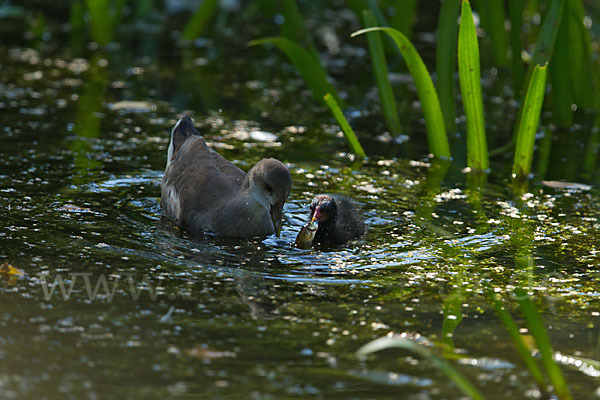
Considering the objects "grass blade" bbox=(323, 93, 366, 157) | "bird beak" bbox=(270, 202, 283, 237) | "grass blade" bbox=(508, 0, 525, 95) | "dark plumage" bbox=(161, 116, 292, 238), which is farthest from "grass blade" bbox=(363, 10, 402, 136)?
"bird beak" bbox=(270, 202, 283, 237)

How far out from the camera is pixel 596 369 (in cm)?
367

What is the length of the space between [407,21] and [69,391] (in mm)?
7527

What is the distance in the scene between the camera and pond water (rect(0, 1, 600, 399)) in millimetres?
3518

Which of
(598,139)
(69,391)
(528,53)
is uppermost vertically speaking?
(528,53)

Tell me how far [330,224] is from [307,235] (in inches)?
6.9

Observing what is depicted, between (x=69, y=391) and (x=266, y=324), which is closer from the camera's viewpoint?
(x=69, y=391)

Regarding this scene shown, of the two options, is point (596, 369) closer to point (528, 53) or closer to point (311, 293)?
point (311, 293)

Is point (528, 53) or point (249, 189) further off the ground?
point (528, 53)

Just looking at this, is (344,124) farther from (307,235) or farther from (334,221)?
(307,235)

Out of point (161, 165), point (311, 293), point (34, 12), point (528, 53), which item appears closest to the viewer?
point (311, 293)

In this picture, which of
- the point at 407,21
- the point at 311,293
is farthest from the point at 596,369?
the point at 407,21

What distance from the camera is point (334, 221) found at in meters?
5.39

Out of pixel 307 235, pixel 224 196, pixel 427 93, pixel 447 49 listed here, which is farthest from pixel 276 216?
pixel 447 49

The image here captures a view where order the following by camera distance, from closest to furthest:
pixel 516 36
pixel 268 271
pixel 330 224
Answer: pixel 268 271
pixel 330 224
pixel 516 36
